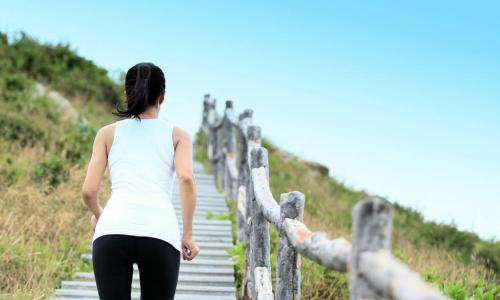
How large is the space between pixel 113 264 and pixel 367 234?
60.5 inches

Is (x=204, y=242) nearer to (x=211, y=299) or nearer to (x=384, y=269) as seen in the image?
(x=211, y=299)

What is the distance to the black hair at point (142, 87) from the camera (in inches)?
141

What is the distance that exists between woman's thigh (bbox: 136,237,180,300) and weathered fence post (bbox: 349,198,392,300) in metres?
1.22

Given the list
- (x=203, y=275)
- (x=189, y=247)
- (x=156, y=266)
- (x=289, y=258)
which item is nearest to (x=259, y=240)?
(x=289, y=258)

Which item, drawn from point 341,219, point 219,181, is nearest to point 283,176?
point 341,219

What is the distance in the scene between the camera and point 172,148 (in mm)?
3621

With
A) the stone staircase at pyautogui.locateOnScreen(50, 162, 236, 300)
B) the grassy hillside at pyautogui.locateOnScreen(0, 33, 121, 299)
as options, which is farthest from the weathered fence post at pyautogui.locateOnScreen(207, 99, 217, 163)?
the stone staircase at pyautogui.locateOnScreen(50, 162, 236, 300)

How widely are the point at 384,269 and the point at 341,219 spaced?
12.5m

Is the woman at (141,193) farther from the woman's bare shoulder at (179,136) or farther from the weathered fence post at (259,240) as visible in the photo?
the weathered fence post at (259,240)

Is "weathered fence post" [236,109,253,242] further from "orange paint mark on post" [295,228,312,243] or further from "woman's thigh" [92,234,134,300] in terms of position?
"woman's thigh" [92,234,134,300]

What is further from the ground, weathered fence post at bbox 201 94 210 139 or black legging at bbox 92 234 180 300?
weathered fence post at bbox 201 94 210 139

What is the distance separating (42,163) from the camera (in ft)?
36.9

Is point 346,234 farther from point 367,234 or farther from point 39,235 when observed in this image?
point 367,234

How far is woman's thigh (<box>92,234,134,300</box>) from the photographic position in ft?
11.1
